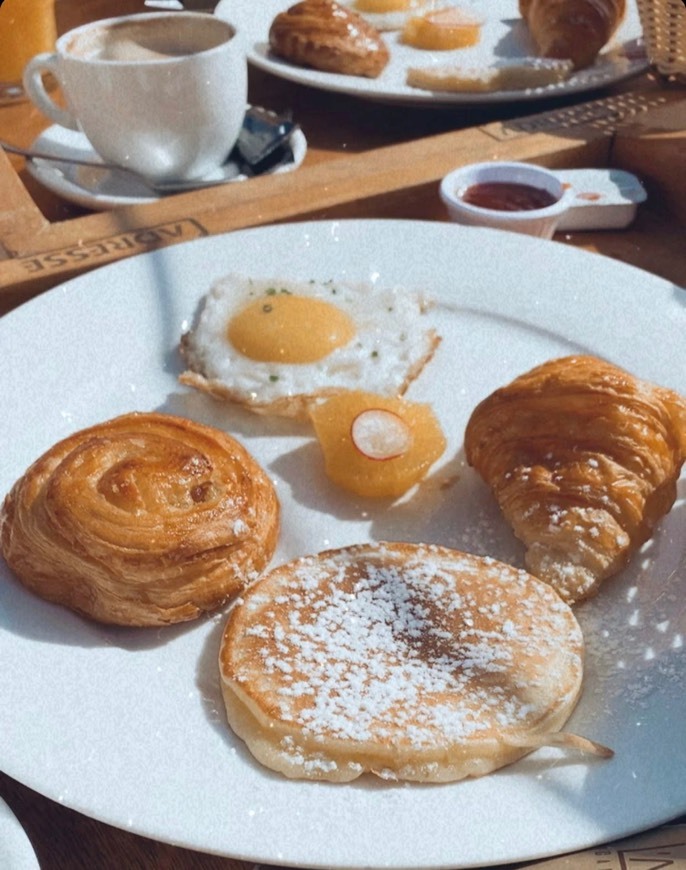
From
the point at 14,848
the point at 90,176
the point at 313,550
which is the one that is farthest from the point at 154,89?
the point at 14,848

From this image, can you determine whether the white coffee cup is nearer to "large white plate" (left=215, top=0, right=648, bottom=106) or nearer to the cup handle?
the cup handle

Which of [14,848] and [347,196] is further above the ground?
[347,196]

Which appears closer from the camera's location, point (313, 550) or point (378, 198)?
point (313, 550)

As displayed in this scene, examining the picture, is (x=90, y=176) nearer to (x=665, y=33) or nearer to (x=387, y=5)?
(x=387, y=5)

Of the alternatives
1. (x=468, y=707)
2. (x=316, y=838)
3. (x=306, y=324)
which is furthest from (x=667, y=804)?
(x=306, y=324)

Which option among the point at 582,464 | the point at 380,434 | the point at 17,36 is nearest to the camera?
the point at 582,464

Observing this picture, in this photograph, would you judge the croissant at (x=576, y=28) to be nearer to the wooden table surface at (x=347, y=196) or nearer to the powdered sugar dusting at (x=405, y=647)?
the wooden table surface at (x=347, y=196)
